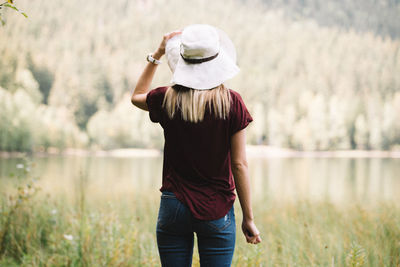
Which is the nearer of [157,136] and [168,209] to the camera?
[168,209]

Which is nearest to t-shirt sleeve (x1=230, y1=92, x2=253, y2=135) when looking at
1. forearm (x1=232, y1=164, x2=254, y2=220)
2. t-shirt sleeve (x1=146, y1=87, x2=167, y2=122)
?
forearm (x1=232, y1=164, x2=254, y2=220)

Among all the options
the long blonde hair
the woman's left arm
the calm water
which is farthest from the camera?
the calm water

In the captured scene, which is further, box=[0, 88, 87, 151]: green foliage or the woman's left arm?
box=[0, 88, 87, 151]: green foliage

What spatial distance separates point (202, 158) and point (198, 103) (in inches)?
8.2

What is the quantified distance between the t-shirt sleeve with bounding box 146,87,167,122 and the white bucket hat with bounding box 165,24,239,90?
0.07 meters

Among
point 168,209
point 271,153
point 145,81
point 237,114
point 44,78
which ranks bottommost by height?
point 271,153

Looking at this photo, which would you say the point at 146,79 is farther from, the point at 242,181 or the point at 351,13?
the point at 351,13

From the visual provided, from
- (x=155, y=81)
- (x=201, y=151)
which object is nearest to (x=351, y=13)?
(x=155, y=81)

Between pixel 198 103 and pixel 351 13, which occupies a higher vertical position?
pixel 351 13

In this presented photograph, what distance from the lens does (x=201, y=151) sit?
1374 millimetres

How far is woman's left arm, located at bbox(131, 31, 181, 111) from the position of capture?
153 cm

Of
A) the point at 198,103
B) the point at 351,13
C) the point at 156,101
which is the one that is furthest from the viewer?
the point at 351,13

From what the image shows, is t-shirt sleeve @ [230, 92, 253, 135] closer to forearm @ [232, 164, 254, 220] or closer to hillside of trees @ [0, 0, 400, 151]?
forearm @ [232, 164, 254, 220]

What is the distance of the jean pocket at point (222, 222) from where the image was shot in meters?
1.36
